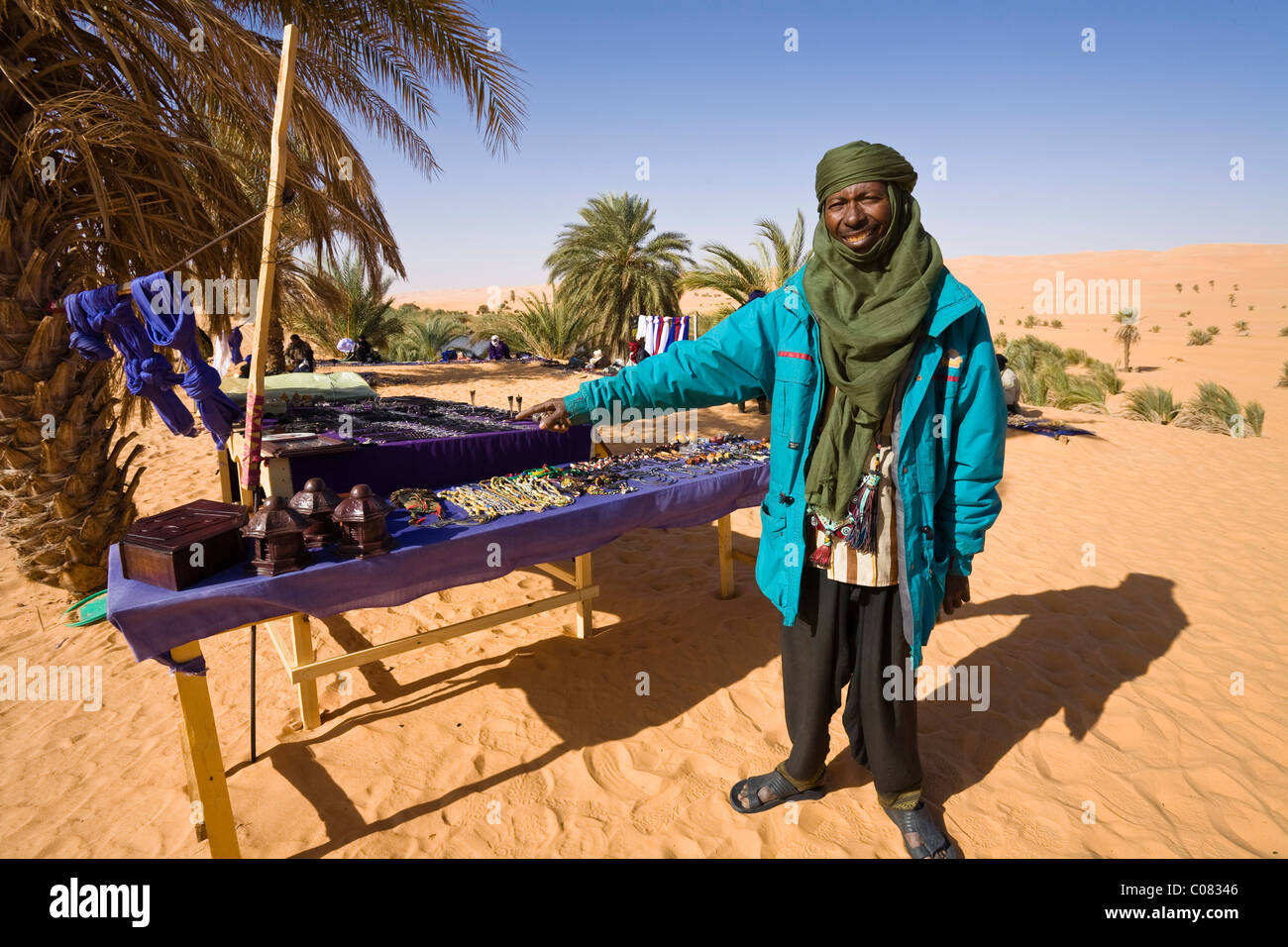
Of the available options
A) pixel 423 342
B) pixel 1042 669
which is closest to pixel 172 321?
pixel 1042 669

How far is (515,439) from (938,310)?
2603mm

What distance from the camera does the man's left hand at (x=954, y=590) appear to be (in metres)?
2.26

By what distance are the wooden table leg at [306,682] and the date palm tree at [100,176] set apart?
2567 mm

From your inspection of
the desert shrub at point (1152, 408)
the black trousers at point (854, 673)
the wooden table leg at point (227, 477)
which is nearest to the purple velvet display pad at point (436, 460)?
the wooden table leg at point (227, 477)

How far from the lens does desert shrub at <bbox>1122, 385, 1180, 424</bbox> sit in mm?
11148

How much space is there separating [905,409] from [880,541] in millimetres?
440

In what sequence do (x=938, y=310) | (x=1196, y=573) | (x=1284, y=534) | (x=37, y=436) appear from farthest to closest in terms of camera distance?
(x=1284, y=534) → (x=1196, y=573) → (x=37, y=436) → (x=938, y=310)

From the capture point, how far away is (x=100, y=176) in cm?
392

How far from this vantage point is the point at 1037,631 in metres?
4.03

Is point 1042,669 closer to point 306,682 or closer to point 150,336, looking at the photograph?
point 306,682

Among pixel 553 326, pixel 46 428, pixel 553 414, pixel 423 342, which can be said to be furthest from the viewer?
pixel 423 342

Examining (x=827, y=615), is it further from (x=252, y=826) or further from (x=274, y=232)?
(x=274, y=232)

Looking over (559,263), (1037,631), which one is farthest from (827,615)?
(559,263)

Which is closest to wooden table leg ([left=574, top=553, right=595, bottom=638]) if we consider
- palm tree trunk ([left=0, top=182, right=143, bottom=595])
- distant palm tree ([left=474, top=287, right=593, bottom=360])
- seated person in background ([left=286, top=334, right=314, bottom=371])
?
palm tree trunk ([left=0, top=182, right=143, bottom=595])
